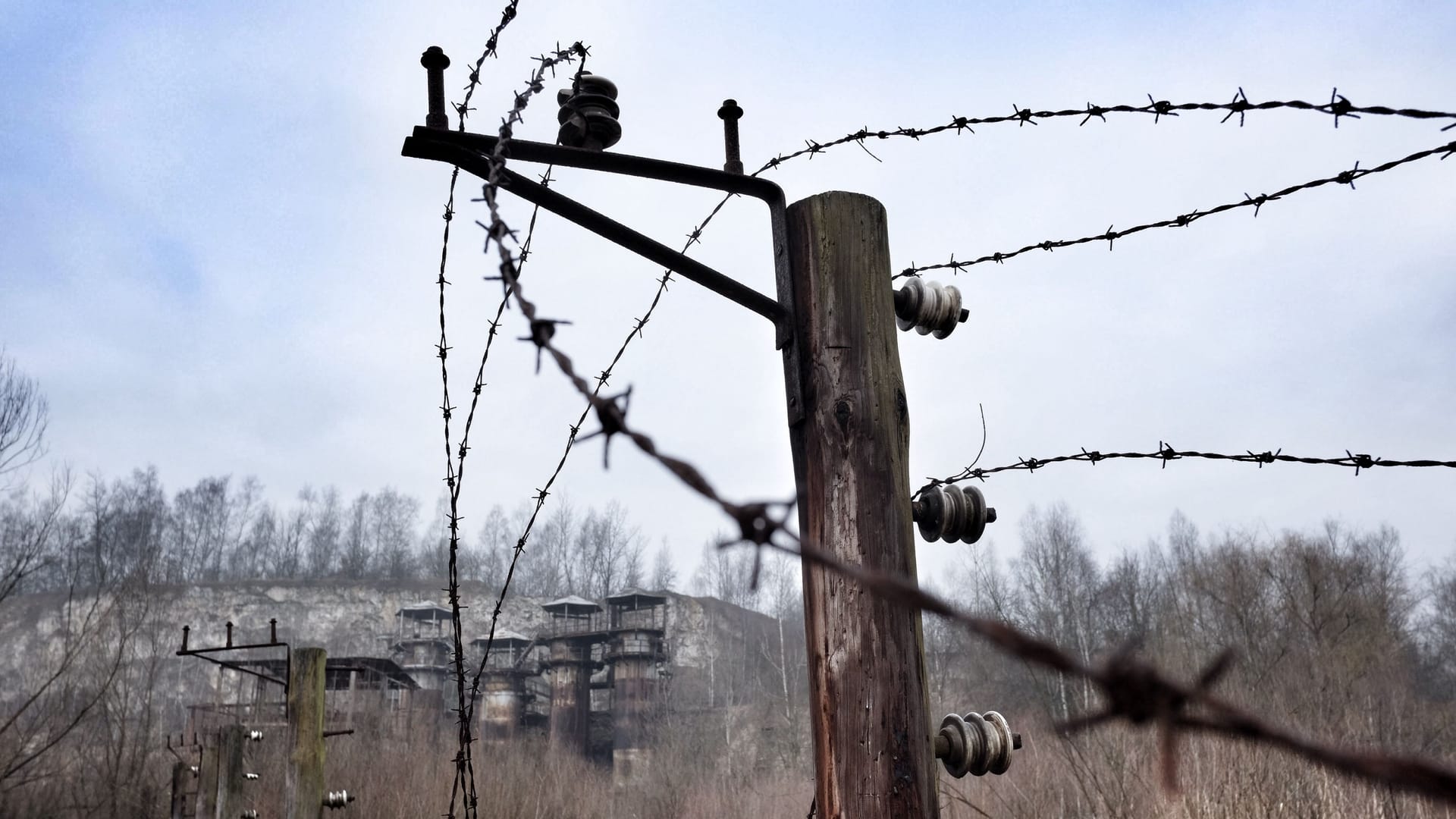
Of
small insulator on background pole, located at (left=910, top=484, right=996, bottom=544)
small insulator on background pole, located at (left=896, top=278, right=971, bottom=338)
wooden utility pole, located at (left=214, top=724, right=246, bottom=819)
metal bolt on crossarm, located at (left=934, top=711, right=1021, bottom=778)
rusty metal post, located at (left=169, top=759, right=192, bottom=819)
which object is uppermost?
small insulator on background pole, located at (left=896, top=278, right=971, bottom=338)

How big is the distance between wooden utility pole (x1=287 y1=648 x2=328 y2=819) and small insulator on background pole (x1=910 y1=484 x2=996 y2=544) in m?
4.67

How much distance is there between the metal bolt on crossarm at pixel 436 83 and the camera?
2.04m

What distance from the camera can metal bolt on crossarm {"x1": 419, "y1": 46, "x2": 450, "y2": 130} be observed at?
2036 millimetres

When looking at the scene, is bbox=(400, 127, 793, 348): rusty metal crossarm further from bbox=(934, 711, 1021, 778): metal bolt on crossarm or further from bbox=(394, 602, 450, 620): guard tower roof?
bbox=(394, 602, 450, 620): guard tower roof

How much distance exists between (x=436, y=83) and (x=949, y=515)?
1.45m

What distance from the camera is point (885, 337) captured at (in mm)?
2088

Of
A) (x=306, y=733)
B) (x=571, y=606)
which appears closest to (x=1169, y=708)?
(x=306, y=733)

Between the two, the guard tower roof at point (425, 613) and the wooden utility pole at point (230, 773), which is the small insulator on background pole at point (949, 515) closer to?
the wooden utility pole at point (230, 773)

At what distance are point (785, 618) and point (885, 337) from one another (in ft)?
227

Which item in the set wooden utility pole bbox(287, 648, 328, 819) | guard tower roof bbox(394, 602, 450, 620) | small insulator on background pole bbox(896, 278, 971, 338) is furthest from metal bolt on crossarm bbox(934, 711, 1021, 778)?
guard tower roof bbox(394, 602, 450, 620)

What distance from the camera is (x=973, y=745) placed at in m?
2.04

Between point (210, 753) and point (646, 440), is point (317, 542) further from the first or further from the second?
point (646, 440)

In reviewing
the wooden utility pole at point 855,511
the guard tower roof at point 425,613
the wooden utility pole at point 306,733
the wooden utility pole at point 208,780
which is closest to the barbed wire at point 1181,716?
the wooden utility pole at point 855,511

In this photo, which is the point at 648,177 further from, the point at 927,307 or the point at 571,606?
the point at 571,606
